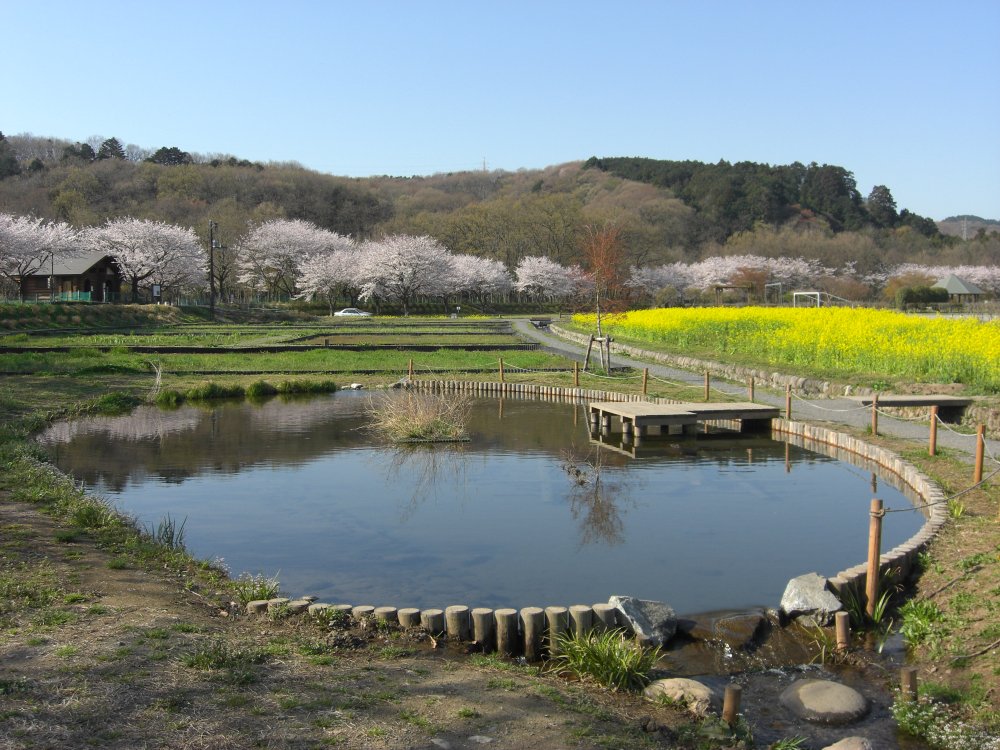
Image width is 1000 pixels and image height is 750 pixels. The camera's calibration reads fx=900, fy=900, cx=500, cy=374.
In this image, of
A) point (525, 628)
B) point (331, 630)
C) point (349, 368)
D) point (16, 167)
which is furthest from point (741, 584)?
point (16, 167)

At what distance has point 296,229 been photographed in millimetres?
86688

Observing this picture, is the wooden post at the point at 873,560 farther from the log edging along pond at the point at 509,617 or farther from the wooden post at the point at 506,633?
the wooden post at the point at 506,633

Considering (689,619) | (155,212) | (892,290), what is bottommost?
(689,619)

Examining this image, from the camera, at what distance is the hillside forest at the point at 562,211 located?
96.4 meters

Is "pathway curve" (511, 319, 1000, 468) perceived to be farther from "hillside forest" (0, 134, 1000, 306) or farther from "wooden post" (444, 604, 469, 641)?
"hillside forest" (0, 134, 1000, 306)

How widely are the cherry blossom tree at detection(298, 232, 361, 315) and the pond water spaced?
2453 inches

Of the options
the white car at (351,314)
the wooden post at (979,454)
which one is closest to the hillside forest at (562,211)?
the white car at (351,314)

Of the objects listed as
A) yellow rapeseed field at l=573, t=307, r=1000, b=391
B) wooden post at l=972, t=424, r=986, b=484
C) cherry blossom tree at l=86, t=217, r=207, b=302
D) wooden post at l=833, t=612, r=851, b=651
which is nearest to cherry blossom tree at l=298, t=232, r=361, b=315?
cherry blossom tree at l=86, t=217, r=207, b=302

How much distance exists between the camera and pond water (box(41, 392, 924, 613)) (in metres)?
8.97

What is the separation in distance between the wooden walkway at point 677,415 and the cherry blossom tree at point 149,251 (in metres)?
53.8

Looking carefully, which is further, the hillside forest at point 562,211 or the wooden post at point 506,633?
the hillside forest at point 562,211

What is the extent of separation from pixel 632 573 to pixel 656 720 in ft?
10.8

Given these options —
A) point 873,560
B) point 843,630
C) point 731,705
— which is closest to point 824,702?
point 731,705

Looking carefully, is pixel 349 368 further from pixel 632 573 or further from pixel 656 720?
pixel 656 720
